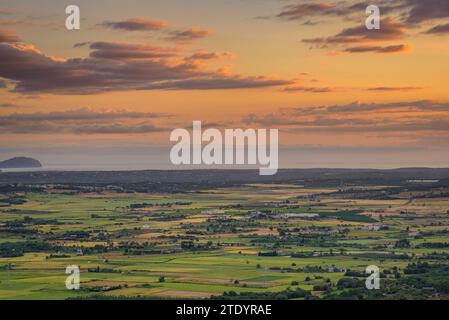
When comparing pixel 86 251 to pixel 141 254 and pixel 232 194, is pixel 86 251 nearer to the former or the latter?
pixel 141 254

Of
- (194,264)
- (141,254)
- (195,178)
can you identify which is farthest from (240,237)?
(195,178)

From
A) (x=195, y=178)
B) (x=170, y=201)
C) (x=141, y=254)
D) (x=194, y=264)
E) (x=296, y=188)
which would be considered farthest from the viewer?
(x=195, y=178)

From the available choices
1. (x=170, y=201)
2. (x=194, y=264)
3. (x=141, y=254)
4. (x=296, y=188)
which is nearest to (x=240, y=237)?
(x=141, y=254)

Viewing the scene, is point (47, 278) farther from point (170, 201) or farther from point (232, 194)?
point (232, 194)
